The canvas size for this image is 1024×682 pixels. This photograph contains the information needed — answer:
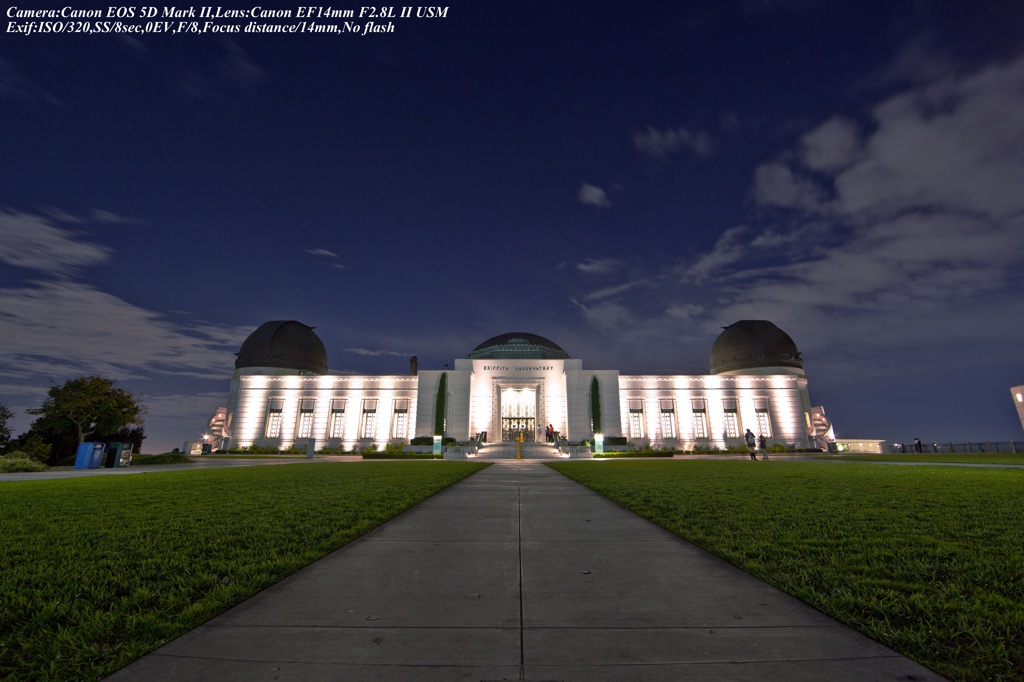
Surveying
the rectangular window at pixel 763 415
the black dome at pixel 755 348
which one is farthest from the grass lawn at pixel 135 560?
the black dome at pixel 755 348

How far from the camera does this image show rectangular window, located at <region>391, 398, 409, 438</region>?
4553 cm

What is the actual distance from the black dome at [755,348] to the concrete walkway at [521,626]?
176 ft

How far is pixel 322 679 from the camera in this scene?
2213 millimetres

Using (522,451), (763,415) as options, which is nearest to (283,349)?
(522,451)

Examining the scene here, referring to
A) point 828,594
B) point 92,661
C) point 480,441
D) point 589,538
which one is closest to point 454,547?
point 589,538

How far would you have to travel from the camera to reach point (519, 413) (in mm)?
47188

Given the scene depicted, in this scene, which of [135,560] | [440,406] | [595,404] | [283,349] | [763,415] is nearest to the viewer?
[135,560]

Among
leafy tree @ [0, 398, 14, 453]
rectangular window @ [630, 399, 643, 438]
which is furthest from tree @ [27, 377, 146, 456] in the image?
rectangular window @ [630, 399, 643, 438]

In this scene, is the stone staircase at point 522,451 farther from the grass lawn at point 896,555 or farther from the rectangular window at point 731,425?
the grass lawn at point 896,555

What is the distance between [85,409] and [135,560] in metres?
39.6

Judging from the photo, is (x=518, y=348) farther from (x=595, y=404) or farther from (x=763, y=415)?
(x=763, y=415)

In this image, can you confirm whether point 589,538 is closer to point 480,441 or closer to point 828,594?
point 828,594

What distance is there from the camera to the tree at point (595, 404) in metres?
43.7

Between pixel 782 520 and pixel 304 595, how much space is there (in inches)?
251
